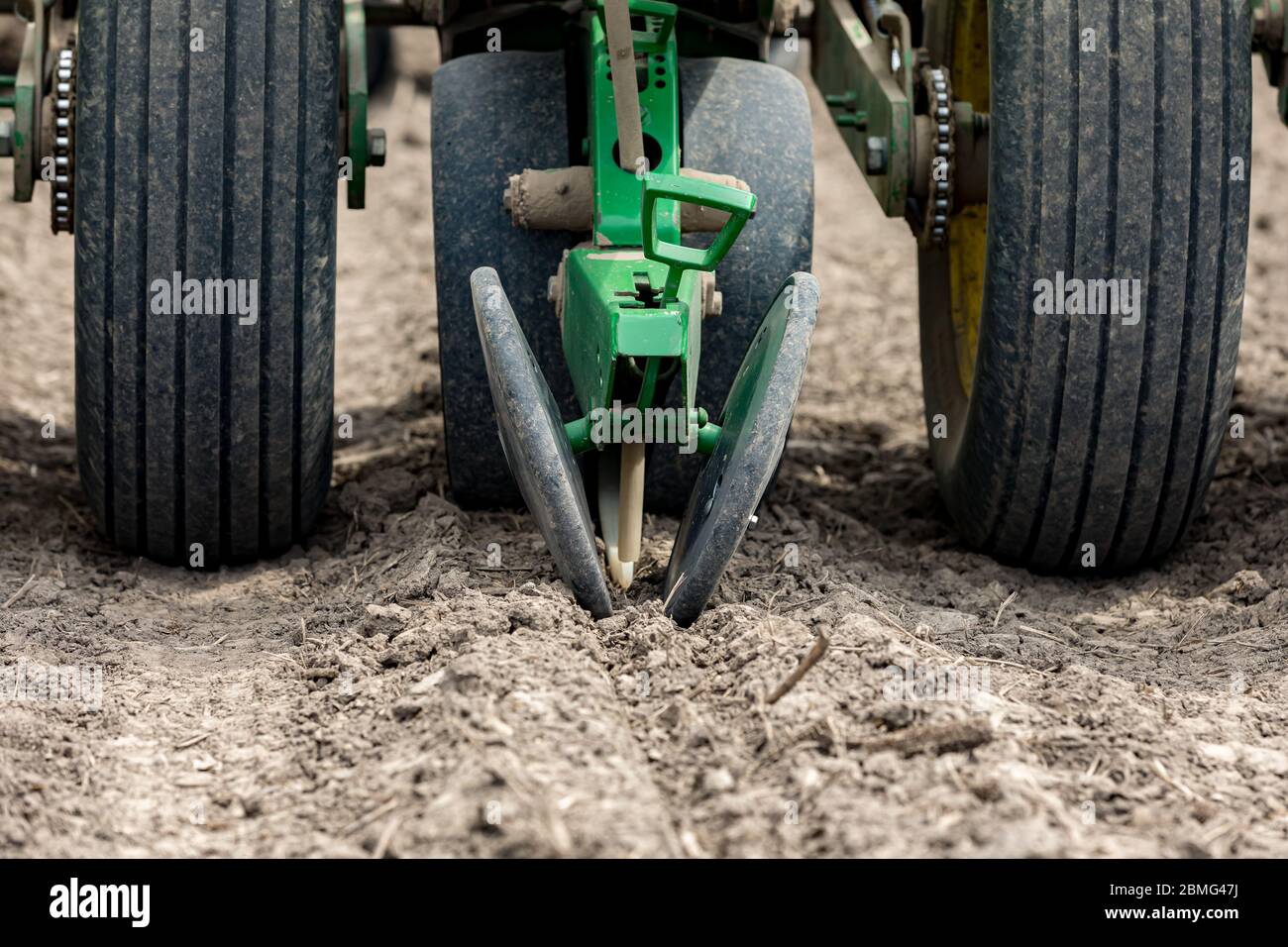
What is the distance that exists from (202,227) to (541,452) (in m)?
0.88

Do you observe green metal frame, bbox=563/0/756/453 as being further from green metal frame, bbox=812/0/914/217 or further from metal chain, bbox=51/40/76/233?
metal chain, bbox=51/40/76/233

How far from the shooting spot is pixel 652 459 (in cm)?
357

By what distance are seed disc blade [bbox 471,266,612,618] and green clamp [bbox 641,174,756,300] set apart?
275mm

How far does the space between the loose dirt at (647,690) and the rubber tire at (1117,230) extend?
348 millimetres

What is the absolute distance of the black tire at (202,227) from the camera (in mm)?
3186

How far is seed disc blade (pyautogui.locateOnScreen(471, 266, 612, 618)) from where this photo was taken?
2.82 m

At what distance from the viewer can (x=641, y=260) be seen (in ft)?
10.2

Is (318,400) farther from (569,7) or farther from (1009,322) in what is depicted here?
(1009,322)

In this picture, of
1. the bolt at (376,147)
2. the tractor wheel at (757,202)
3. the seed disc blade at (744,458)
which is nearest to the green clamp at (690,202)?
the seed disc blade at (744,458)

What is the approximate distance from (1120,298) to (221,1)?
70.5 inches

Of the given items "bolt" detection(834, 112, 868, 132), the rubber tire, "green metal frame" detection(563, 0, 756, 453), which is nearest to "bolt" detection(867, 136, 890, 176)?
"bolt" detection(834, 112, 868, 132)

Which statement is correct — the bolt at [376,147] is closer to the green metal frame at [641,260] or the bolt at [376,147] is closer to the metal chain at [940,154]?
the green metal frame at [641,260]

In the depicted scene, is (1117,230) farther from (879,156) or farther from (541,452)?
(541,452)
